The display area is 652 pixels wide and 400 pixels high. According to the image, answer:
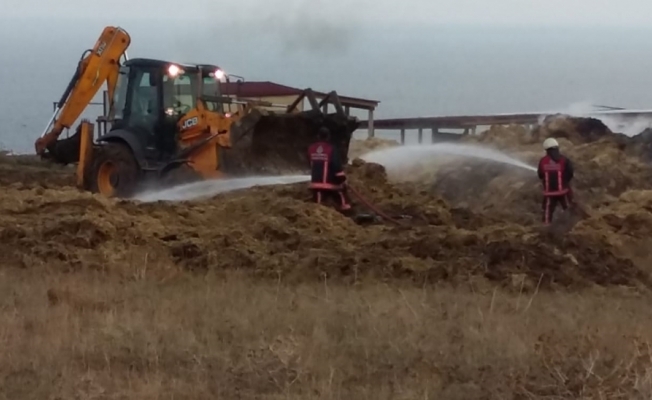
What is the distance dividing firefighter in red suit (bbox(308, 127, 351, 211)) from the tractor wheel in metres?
Answer: 3.56

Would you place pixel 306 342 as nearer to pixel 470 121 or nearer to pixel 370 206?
pixel 370 206

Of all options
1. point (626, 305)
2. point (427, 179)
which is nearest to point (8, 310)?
point (626, 305)

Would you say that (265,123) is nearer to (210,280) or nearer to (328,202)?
(328,202)

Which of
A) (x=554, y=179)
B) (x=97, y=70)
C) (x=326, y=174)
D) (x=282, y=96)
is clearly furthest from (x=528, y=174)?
(x=282, y=96)

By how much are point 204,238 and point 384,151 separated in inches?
396

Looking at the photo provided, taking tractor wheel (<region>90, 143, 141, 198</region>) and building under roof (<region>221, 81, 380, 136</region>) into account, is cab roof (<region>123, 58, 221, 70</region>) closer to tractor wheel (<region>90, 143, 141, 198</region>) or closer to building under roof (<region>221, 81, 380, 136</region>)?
tractor wheel (<region>90, 143, 141, 198</region>)

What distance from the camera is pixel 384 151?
21.8 meters

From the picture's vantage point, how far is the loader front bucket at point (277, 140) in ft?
52.7

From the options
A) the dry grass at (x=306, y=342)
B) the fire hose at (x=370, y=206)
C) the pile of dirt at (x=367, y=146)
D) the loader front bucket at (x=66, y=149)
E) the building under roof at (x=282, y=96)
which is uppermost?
the building under roof at (x=282, y=96)

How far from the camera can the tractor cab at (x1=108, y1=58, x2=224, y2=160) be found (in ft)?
54.3

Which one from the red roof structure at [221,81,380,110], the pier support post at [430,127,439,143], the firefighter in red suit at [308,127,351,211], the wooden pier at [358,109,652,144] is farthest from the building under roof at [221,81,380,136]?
the firefighter in red suit at [308,127,351,211]

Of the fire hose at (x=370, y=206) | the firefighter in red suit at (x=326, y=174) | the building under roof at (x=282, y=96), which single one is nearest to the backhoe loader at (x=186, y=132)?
the firefighter in red suit at (x=326, y=174)

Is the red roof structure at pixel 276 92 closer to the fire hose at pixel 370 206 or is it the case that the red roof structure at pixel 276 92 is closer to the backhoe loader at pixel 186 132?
the backhoe loader at pixel 186 132

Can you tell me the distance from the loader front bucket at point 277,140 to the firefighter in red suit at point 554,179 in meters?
3.29
